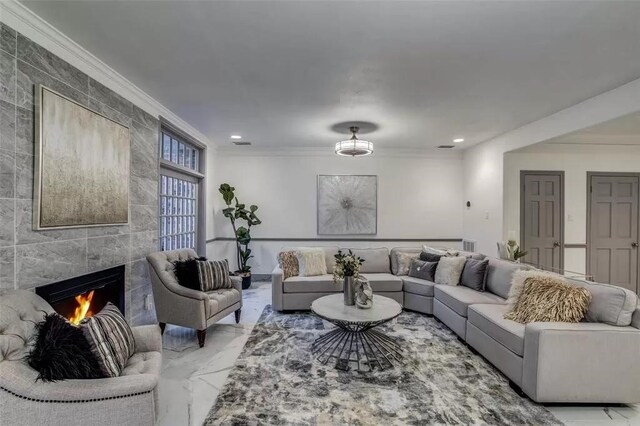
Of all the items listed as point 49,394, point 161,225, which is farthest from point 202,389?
point 161,225

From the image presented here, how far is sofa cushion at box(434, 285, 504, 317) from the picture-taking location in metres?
3.25

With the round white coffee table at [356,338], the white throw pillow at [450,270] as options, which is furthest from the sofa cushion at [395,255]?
the round white coffee table at [356,338]

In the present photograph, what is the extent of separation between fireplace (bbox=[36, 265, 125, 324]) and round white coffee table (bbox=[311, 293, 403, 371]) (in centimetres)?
186

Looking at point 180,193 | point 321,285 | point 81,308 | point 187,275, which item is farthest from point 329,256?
point 81,308

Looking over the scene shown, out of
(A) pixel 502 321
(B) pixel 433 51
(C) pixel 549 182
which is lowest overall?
(A) pixel 502 321

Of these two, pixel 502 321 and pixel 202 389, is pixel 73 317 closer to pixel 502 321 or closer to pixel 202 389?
pixel 202 389

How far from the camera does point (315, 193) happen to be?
5.91 metres

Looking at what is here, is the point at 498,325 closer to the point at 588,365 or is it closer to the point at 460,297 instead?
the point at 588,365

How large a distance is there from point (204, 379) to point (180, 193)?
2868 mm

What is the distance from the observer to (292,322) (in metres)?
3.79

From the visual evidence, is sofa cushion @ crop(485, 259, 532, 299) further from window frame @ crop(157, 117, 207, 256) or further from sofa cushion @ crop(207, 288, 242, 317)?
window frame @ crop(157, 117, 207, 256)

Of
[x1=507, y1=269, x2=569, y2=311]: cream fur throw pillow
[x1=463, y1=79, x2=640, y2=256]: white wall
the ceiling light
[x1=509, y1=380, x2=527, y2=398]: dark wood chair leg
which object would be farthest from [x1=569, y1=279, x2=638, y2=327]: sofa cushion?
the ceiling light

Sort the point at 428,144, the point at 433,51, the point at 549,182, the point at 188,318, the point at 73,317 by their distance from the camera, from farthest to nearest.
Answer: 1. the point at 428,144
2. the point at 549,182
3. the point at 188,318
4. the point at 73,317
5. the point at 433,51

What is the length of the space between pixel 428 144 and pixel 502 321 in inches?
140
